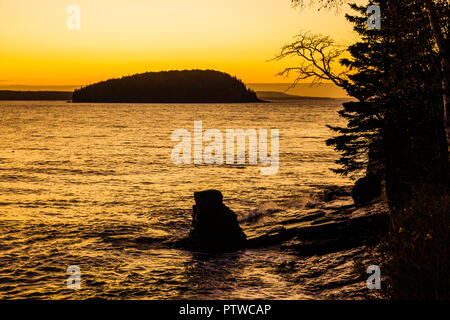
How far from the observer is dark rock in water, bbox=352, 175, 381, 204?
22.9m

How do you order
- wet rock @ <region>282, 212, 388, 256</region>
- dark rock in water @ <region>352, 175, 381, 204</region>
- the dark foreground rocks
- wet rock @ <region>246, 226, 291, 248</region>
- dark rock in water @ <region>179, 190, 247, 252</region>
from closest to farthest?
wet rock @ <region>282, 212, 388, 256</region> → the dark foreground rocks → dark rock in water @ <region>179, 190, 247, 252</region> → wet rock @ <region>246, 226, 291, 248</region> → dark rock in water @ <region>352, 175, 381, 204</region>

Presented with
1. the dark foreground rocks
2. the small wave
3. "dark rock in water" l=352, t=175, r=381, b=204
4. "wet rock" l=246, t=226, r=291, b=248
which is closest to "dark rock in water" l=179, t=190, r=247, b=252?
the dark foreground rocks

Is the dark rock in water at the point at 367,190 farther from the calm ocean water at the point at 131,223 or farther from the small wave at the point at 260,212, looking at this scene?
the small wave at the point at 260,212

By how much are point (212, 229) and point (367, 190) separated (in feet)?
29.4

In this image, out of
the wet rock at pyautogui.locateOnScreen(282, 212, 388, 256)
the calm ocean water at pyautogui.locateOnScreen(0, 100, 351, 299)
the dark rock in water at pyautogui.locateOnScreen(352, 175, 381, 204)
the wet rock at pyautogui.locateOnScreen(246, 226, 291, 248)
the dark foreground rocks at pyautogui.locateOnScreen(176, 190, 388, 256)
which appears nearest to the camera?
the calm ocean water at pyautogui.locateOnScreen(0, 100, 351, 299)

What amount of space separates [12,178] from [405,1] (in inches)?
1234

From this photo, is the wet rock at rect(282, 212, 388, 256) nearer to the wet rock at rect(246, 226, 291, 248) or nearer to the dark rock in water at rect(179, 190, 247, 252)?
the wet rock at rect(246, 226, 291, 248)

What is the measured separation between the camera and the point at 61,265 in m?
16.3

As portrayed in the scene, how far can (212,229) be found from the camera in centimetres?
1878

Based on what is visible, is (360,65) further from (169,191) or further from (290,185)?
(169,191)

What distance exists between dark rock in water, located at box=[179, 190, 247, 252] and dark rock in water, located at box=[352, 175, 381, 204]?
7227mm

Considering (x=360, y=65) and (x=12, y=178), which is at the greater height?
(x=360, y=65)
